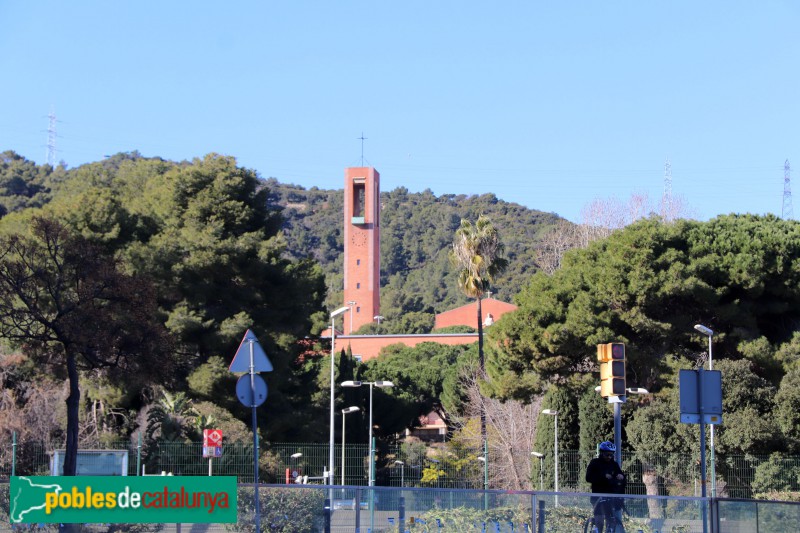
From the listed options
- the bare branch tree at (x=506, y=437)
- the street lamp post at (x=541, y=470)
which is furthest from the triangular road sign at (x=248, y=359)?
the bare branch tree at (x=506, y=437)

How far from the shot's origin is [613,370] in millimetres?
14570

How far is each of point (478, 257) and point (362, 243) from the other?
5674cm

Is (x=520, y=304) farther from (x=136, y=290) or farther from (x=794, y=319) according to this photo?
(x=136, y=290)

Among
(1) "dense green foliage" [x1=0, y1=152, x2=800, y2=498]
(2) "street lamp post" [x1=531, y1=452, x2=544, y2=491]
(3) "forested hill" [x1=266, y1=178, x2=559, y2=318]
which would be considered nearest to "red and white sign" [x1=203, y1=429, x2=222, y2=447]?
(1) "dense green foliage" [x1=0, y1=152, x2=800, y2=498]

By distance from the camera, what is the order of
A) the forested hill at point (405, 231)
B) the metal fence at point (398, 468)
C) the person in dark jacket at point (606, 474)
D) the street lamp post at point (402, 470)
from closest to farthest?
the person in dark jacket at point (606, 474) < the metal fence at point (398, 468) < the street lamp post at point (402, 470) < the forested hill at point (405, 231)

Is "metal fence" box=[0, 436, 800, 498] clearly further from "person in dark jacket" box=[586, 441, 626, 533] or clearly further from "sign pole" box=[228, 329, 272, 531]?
"person in dark jacket" box=[586, 441, 626, 533]

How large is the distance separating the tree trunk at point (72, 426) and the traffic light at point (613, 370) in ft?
44.7

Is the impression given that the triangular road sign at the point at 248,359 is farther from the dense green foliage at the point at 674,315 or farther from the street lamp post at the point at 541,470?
the street lamp post at the point at 541,470

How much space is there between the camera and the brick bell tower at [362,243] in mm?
101375

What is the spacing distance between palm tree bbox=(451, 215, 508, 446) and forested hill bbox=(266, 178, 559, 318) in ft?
228

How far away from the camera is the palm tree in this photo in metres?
46.8

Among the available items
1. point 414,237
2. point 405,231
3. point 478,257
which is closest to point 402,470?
point 478,257

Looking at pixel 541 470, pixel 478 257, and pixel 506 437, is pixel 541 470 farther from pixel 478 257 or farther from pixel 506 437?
pixel 478 257

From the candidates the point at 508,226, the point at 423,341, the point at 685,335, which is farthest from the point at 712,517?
the point at 508,226
